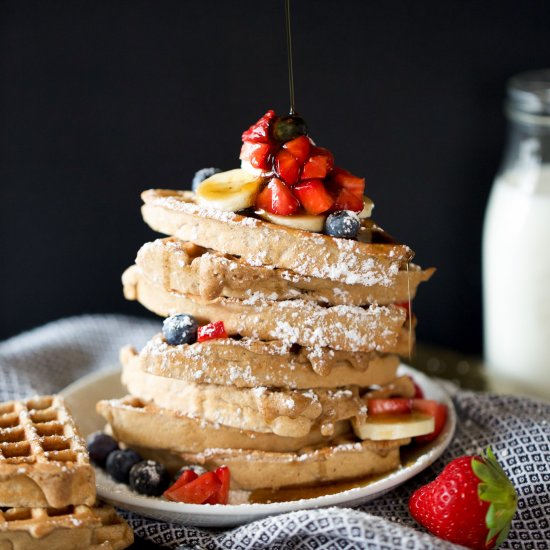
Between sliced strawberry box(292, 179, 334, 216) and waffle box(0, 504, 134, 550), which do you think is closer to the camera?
waffle box(0, 504, 134, 550)

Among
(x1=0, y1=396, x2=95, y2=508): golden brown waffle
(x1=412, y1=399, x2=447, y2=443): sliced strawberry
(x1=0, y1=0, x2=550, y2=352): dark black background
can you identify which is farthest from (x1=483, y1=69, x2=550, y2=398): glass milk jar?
(x1=0, y1=396, x2=95, y2=508): golden brown waffle

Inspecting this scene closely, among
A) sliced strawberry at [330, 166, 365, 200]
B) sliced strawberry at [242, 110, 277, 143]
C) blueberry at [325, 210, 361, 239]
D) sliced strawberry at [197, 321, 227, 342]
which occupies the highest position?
sliced strawberry at [242, 110, 277, 143]

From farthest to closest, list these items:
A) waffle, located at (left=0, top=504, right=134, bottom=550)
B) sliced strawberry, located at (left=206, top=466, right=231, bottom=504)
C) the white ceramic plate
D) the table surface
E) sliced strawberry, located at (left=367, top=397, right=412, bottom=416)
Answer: the table surface → sliced strawberry, located at (left=367, top=397, right=412, bottom=416) → sliced strawberry, located at (left=206, top=466, right=231, bottom=504) → the white ceramic plate → waffle, located at (left=0, top=504, right=134, bottom=550)

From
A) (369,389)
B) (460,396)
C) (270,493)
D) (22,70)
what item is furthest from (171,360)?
(22,70)

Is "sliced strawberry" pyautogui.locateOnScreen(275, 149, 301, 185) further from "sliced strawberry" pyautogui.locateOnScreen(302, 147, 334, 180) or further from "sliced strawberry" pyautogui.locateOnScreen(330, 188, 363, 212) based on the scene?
"sliced strawberry" pyautogui.locateOnScreen(330, 188, 363, 212)

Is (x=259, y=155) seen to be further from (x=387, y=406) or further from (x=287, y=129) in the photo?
(x=387, y=406)

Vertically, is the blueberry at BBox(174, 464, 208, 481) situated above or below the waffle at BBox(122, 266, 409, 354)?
below

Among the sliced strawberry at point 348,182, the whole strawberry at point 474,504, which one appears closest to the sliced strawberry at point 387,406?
the whole strawberry at point 474,504

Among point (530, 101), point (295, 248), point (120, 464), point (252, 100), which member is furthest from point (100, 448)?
point (252, 100)
